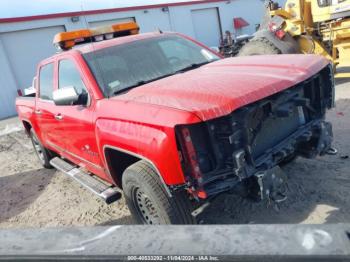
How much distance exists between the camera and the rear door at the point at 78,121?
3.70 m

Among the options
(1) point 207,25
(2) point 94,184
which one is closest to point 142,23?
(1) point 207,25

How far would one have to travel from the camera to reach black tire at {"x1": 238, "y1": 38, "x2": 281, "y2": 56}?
7840mm

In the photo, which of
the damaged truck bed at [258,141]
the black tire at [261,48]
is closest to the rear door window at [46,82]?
the damaged truck bed at [258,141]

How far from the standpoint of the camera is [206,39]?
74.9 ft

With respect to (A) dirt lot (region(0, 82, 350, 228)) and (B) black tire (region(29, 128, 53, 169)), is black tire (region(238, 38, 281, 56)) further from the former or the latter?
(B) black tire (region(29, 128, 53, 169))

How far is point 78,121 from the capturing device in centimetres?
388

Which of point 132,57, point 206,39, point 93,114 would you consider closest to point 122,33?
point 132,57

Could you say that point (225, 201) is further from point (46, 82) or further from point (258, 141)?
point (46, 82)

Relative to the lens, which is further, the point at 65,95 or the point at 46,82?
the point at 46,82

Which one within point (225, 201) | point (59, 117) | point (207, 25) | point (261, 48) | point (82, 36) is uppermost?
point (82, 36)

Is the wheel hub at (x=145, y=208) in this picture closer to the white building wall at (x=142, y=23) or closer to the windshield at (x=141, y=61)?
the windshield at (x=141, y=61)

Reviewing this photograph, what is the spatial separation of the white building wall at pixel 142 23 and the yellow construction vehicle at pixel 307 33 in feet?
19.4

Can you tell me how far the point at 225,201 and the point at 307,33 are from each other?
5.61 metres

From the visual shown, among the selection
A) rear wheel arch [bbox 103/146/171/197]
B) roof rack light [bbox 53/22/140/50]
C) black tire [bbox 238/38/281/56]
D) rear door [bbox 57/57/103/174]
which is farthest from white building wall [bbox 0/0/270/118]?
rear wheel arch [bbox 103/146/171/197]
